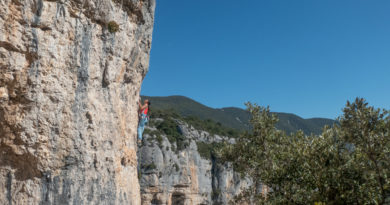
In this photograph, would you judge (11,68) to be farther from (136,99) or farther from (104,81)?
(136,99)

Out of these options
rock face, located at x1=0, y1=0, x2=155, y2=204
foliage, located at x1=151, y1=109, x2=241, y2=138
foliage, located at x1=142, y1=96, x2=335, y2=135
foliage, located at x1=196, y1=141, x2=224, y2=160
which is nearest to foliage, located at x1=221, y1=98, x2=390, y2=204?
rock face, located at x1=0, y1=0, x2=155, y2=204

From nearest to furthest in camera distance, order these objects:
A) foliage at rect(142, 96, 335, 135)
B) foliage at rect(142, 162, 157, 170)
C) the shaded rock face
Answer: foliage at rect(142, 162, 157, 170)
the shaded rock face
foliage at rect(142, 96, 335, 135)

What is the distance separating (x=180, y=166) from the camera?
2053 inches

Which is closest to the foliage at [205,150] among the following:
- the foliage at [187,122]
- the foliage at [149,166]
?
the foliage at [187,122]

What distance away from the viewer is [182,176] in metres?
51.0

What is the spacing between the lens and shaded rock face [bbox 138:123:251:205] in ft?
152

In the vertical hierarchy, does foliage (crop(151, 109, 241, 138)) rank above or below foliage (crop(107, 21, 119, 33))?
above

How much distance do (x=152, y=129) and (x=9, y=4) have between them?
4687 centimetres

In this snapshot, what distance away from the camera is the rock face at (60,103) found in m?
8.06

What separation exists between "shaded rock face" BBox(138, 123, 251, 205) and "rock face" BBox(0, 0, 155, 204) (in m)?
33.5

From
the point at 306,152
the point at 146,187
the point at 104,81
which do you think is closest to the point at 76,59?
the point at 104,81

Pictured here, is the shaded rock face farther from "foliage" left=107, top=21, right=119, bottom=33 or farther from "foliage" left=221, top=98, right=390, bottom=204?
"foliage" left=107, top=21, right=119, bottom=33

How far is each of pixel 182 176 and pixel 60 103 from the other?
4415 centimetres

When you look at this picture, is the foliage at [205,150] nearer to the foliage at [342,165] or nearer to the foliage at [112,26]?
the foliage at [342,165]
